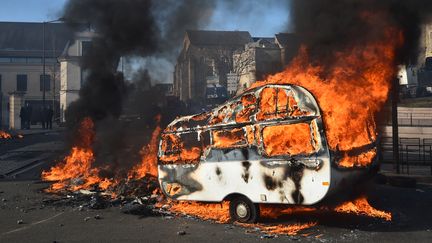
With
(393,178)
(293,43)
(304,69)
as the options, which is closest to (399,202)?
(393,178)

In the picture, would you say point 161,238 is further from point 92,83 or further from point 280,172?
point 92,83

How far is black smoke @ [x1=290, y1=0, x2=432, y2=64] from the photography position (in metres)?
8.24

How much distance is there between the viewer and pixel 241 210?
7.20 m

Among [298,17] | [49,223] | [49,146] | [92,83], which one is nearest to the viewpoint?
[49,223]

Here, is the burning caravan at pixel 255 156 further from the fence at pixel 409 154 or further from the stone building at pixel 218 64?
the stone building at pixel 218 64

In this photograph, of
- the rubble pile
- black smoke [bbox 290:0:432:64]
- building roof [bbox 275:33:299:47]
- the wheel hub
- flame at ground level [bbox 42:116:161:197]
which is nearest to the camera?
the wheel hub

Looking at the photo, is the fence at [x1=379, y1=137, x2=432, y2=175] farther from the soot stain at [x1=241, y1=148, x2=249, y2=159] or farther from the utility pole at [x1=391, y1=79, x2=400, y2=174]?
the soot stain at [x1=241, y1=148, x2=249, y2=159]

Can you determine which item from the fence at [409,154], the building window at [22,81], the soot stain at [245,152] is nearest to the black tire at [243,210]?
the soot stain at [245,152]

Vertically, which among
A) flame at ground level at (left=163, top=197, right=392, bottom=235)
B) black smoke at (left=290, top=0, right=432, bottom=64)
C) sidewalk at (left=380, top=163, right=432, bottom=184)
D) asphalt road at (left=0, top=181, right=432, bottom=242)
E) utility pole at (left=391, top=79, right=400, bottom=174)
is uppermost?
black smoke at (left=290, top=0, right=432, bottom=64)

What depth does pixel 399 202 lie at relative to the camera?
896 cm

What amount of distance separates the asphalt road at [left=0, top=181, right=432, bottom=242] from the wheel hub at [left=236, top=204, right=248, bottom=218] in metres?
0.24

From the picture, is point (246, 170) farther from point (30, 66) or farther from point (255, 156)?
point (30, 66)

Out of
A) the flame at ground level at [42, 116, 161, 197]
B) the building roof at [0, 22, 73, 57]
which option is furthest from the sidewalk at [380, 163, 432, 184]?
the building roof at [0, 22, 73, 57]

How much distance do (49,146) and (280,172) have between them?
17.6 metres
